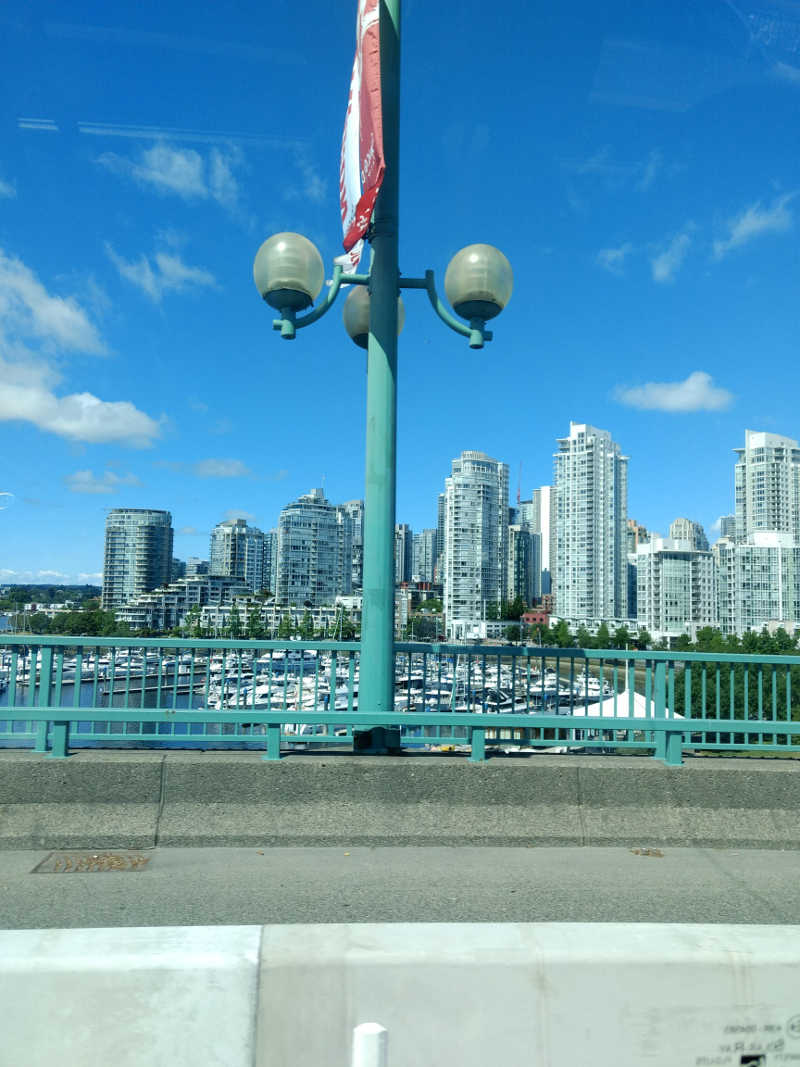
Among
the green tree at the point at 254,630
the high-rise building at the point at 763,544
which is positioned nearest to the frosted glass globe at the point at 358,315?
the green tree at the point at 254,630

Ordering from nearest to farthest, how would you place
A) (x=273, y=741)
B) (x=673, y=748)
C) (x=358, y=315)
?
1. (x=273, y=741)
2. (x=673, y=748)
3. (x=358, y=315)

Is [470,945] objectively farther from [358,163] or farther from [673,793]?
[358,163]

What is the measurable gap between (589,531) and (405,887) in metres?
162

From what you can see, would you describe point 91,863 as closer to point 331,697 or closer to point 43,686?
point 43,686

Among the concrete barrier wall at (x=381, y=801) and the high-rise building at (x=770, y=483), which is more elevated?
the high-rise building at (x=770, y=483)

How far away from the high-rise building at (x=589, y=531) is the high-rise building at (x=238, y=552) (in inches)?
2378

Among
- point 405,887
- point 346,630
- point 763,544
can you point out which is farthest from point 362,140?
point 763,544

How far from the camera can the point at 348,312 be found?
827 cm

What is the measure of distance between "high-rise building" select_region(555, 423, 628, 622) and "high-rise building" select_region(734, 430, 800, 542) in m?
Answer: 24.6

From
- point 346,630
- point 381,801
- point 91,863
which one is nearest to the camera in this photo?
point 91,863

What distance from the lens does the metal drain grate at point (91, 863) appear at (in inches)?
205

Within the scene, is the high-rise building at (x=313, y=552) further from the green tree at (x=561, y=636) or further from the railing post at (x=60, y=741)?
the railing post at (x=60, y=741)

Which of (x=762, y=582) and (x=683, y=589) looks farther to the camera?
(x=683, y=589)

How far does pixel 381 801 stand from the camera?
5918 mm
